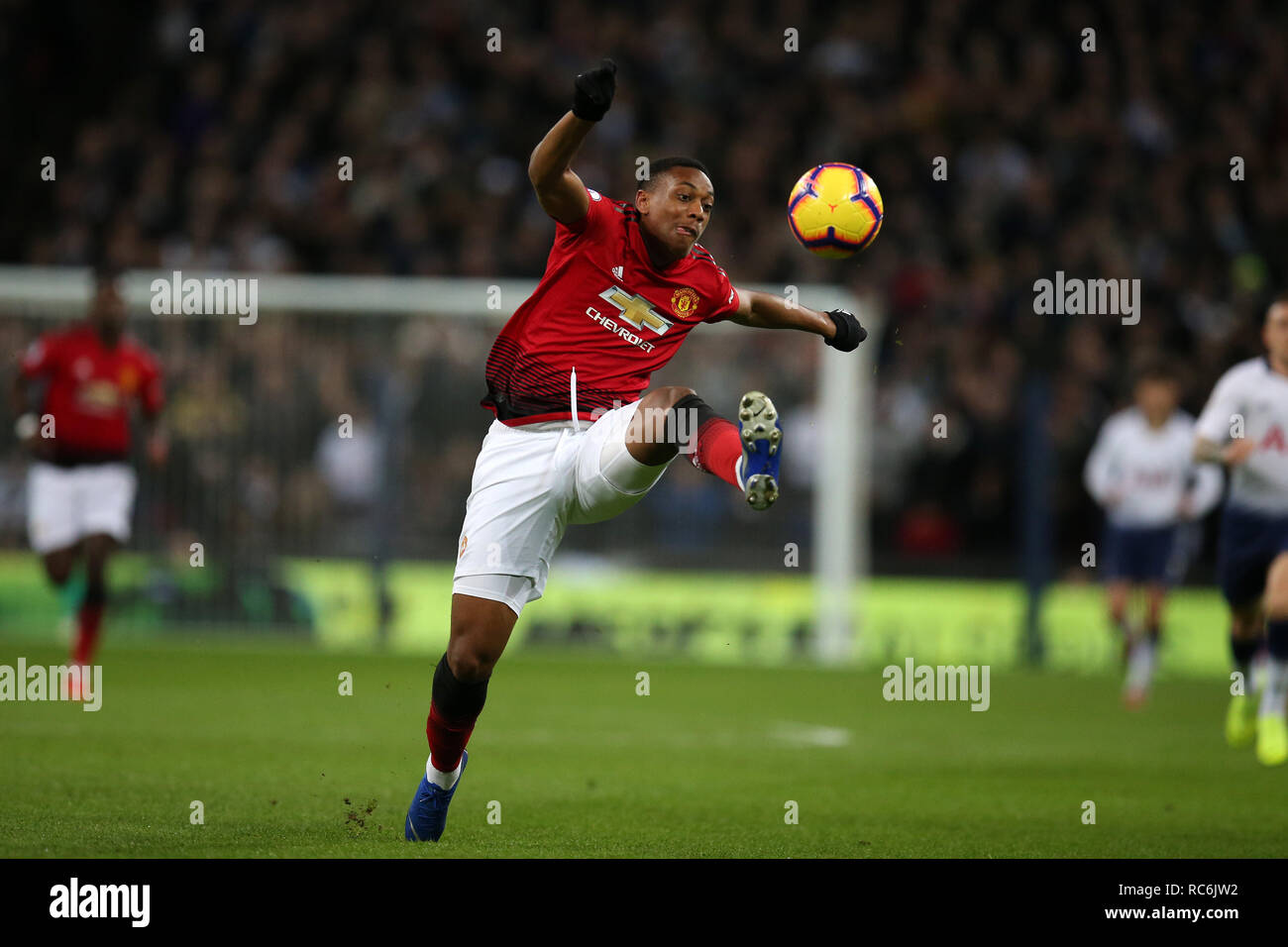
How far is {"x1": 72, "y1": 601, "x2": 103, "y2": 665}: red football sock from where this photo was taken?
12680 mm

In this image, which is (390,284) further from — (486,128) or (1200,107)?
(1200,107)

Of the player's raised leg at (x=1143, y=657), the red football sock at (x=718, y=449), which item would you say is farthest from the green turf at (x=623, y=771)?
the red football sock at (x=718, y=449)

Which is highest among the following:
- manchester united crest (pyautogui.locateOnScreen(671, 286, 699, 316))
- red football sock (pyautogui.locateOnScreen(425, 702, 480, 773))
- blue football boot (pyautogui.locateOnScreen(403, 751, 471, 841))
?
manchester united crest (pyautogui.locateOnScreen(671, 286, 699, 316))

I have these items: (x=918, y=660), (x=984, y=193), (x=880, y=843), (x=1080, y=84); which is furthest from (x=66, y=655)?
(x=1080, y=84)

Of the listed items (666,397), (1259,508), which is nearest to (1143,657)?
(1259,508)

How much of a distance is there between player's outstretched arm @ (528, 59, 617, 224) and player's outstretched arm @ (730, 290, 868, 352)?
1035mm

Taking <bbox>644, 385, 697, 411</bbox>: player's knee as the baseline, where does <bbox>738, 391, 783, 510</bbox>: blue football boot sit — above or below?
below

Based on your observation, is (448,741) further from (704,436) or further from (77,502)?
(77,502)

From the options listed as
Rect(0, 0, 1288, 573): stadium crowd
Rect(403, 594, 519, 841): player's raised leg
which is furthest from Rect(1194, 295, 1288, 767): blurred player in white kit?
Rect(0, 0, 1288, 573): stadium crowd

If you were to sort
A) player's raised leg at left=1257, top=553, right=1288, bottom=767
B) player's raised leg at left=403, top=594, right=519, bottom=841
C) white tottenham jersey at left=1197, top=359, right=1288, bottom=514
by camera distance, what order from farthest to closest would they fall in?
1. white tottenham jersey at left=1197, top=359, right=1288, bottom=514
2. player's raised leg at left=1257, top=553, right=1288, bottom=767
3. player's raised leg at left=403, top=594, right=519, bottom=841

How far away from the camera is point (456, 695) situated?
6789 mm

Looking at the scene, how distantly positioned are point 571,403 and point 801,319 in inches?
42.4

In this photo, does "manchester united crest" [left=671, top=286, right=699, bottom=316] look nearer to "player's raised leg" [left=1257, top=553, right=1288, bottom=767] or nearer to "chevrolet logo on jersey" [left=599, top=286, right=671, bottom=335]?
"chevrolet logo on jersey" [left=599, top=286, right=671, bottom=335]

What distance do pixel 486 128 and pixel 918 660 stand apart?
8.88m
